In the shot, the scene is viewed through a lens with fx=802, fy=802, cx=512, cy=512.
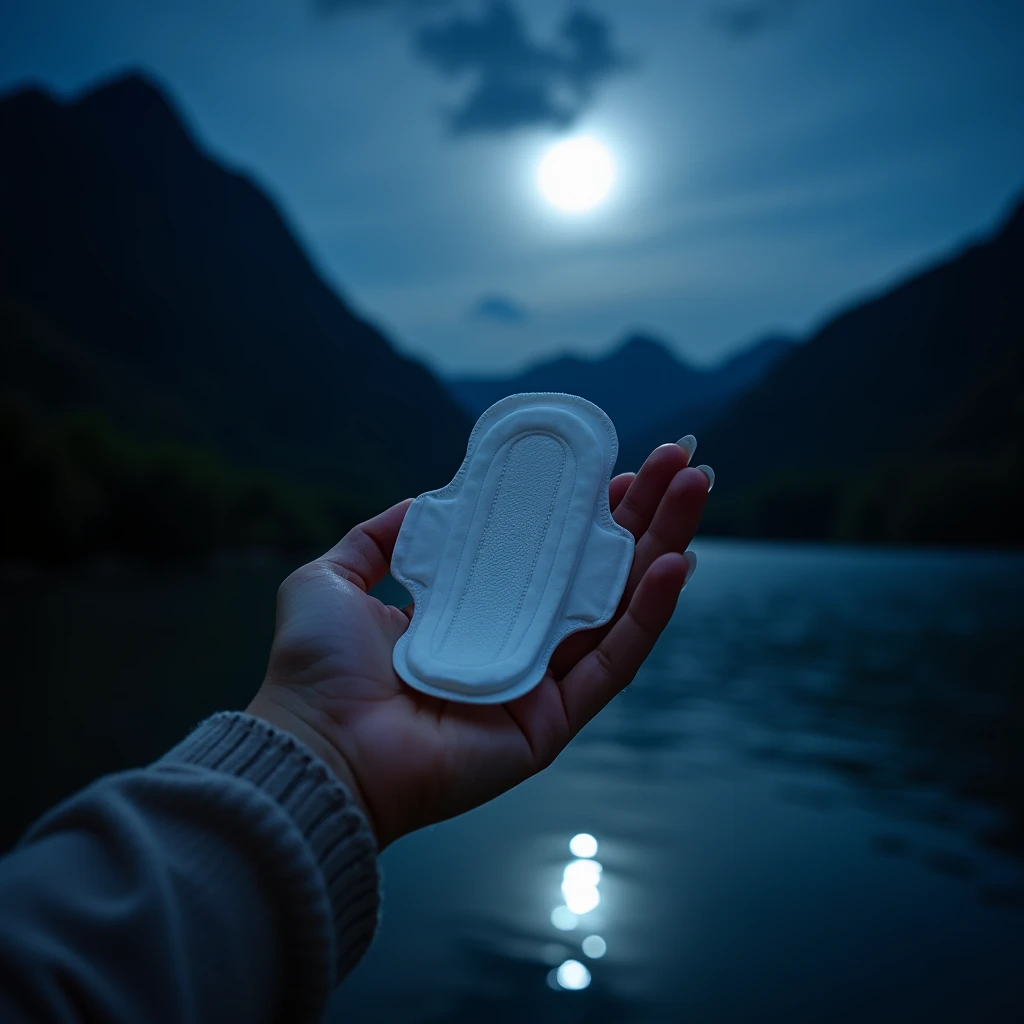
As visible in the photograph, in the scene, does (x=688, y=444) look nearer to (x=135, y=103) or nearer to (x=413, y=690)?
(x=413, y=690)

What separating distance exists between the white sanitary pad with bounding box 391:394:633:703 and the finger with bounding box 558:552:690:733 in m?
0.11

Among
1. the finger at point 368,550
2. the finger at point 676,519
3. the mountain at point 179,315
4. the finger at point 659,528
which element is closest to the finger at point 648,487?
the finger at point 659,528

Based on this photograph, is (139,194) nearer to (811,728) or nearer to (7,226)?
(7,226)

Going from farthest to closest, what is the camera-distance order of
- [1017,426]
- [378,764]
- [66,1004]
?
[1017,426] → [378,764] → [66,1004]

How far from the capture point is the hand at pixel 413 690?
1.29 meters

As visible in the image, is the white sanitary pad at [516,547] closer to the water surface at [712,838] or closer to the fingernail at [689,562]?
the fingernail at [689,562]

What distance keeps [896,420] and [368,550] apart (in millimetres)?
66388

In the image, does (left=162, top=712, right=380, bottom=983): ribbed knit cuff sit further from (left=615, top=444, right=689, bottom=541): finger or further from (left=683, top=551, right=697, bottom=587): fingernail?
(left=615, top=444, right=689, bottom=541): finger

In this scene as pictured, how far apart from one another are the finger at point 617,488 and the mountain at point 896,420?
41.7 metres

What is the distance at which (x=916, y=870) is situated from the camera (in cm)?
515

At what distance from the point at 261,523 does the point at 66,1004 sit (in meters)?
37.3

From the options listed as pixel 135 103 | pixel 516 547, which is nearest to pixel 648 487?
pixel 516 547

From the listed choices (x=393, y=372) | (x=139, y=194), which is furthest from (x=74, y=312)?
(x=393, y=372)

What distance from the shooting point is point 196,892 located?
32.1 inches
